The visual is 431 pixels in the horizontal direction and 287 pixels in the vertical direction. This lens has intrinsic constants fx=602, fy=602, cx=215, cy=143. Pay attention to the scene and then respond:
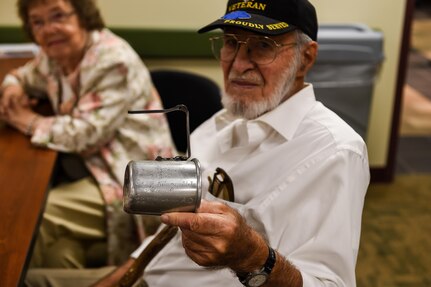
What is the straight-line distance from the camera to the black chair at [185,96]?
2225 mm

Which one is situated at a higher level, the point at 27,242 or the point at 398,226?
the point at 27,242

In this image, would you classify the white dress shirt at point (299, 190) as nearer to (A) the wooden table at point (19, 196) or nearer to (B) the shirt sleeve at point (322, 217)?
(B) the shirt sleeve at point (322, 217)

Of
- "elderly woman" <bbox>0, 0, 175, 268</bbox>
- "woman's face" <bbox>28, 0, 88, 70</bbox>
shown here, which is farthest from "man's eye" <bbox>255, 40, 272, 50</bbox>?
"woman's face" <bbox>28, 0, 88, 70</bbox>

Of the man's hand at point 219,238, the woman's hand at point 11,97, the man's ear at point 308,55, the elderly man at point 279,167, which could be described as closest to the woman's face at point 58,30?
the woman's hand at point 11,97

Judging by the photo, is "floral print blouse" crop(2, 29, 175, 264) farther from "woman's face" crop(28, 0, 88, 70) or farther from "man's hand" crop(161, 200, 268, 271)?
"man's hand" crop(161, 200, 268, 271)

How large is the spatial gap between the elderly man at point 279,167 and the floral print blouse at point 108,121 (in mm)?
557

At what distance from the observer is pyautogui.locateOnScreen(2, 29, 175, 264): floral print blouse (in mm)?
1994

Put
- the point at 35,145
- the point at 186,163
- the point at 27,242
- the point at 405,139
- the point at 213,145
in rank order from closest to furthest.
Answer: the point at 186,163, the point at 27,242, the point at 213,145, the point at 35,145, the point at 405,139

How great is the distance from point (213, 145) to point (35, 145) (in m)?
0.68

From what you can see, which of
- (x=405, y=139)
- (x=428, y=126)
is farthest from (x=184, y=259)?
(x=428, y=126)

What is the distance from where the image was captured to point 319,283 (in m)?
1.14

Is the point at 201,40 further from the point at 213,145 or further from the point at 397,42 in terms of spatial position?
the point at 213,145

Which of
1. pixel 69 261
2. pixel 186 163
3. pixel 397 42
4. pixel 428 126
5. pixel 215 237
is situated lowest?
pixel 428 126

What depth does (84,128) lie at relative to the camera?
198 cm
